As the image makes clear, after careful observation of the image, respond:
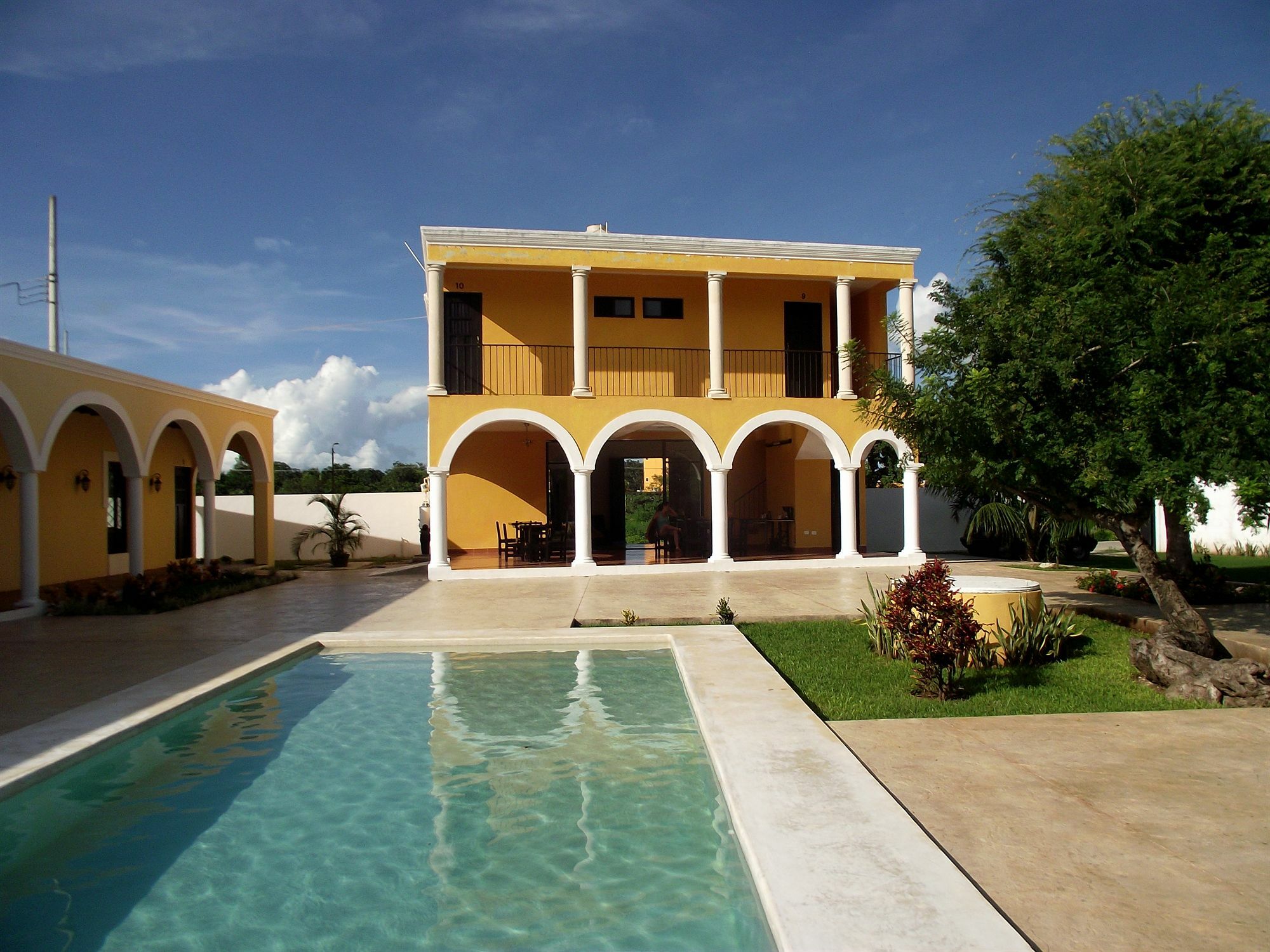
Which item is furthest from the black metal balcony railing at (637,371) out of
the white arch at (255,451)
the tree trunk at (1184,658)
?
the tree trunk at (1184,658)

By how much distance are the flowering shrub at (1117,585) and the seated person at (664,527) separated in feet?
25.8

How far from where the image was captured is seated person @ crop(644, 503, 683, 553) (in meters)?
16.6

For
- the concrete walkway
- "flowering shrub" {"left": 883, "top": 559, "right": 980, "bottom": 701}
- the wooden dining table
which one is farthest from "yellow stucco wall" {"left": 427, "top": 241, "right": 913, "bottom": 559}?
the concrete walkway

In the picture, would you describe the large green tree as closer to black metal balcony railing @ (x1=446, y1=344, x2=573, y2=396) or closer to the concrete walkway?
the concrete walkway

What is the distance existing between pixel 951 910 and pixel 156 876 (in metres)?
3.20

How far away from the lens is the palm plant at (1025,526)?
15.3 meters

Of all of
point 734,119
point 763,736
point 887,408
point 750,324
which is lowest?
point 763,736

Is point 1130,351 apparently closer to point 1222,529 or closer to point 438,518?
point 438,518

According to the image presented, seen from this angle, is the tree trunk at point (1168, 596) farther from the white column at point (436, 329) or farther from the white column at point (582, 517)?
the white column at point (436, 329)

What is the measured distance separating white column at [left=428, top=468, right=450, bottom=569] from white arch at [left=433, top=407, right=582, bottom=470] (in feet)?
0.66

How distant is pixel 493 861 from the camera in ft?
10.8

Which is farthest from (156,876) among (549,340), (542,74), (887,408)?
(549,340)

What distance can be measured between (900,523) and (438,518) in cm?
1214

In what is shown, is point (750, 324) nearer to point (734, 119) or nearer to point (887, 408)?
point (734, 119)
